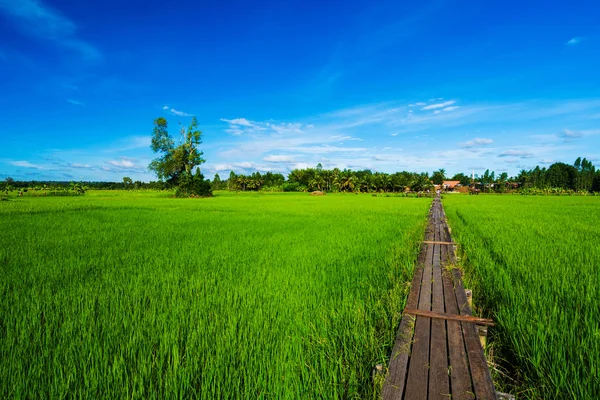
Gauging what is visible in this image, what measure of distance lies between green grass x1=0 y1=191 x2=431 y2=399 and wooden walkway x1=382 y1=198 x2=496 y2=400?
7.3 inches

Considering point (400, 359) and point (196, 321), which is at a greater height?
point (400, 359)

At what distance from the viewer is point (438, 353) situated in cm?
201

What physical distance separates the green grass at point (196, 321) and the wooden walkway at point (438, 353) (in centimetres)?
19

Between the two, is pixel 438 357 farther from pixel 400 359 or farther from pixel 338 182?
pixel 338 182

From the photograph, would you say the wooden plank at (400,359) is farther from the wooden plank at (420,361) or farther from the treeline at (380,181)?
the treeline at (380,181)

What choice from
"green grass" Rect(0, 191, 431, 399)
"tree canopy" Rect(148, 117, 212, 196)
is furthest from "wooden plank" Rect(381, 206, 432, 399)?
"tree canopy" Rect(148, 117, 212, 196)

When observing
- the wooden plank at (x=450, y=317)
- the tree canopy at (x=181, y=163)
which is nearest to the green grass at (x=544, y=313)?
the wooden plank at (x=450, y=317)

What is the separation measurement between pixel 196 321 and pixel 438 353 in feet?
6.96

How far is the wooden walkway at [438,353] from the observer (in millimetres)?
1629

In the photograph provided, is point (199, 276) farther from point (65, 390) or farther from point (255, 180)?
point (255, 180)

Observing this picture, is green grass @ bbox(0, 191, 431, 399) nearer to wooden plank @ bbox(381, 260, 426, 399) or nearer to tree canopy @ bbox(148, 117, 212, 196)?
wooden plank @ bbox(381, 260, 426, 399)

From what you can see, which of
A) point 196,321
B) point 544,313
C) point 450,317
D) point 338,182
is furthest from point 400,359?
point 338,182

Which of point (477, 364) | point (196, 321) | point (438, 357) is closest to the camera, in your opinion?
point (477, 364)

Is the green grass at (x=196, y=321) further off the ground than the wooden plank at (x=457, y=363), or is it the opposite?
the wooden plank at (x=457, y=363)
